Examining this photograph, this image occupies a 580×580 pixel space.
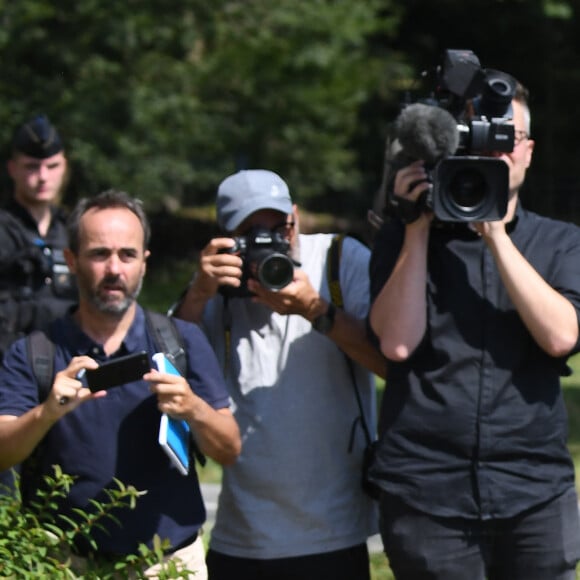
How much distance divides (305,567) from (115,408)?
731 millimetres

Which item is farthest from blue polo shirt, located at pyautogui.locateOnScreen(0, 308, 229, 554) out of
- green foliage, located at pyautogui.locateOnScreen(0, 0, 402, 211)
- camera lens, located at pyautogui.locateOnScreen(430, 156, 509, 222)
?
green foliage, located at pyautogui.locateOnScreen(0, 0, 402, 211)

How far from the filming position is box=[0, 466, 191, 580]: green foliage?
8.91ft

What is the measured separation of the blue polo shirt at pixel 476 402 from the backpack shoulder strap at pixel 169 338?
560mm

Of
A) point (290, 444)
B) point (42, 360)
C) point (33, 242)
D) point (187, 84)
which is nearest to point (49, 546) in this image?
point (42, 360)

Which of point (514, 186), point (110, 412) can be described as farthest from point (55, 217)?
point (514, 186)

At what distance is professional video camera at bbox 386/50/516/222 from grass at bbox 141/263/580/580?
2427 millimetres

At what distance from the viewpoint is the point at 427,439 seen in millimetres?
3205

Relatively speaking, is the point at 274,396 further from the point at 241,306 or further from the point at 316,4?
the point at 316,4

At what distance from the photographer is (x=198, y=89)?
53.0ft

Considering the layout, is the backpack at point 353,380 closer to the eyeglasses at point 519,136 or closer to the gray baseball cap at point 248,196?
the gray baseball cap at point 248,196

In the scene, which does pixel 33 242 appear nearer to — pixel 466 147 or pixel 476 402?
pixel 466 147

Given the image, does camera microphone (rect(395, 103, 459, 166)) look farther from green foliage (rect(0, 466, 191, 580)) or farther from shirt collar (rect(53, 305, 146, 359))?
green foliage (rect(0, 466, 191, 580))

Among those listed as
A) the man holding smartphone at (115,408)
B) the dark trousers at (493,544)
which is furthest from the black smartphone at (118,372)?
the dark trousers at (493,544)

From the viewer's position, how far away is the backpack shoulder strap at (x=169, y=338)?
335 cm
